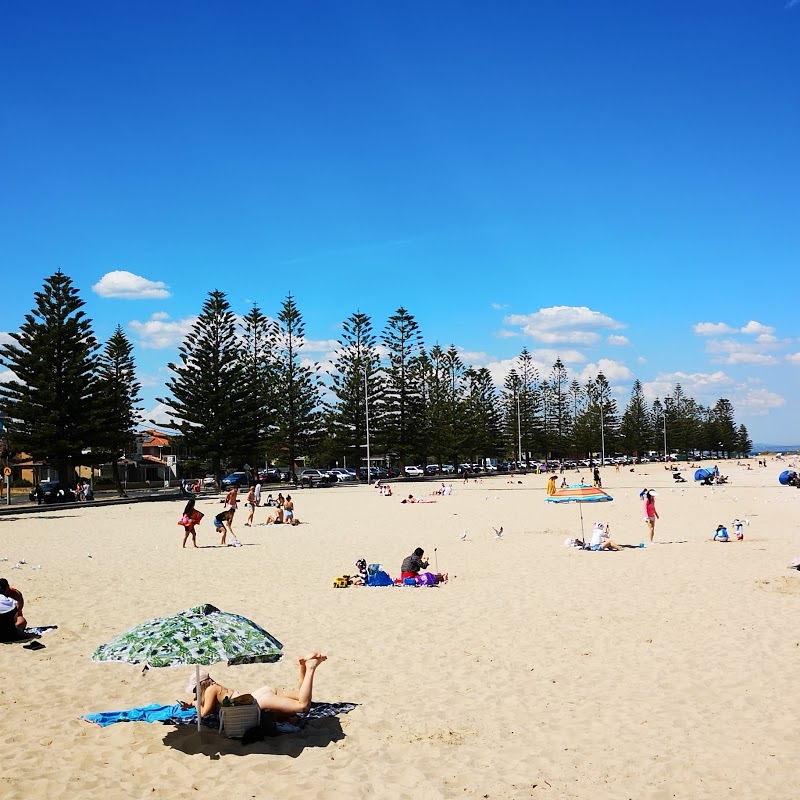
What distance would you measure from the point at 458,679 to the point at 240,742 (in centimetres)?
210

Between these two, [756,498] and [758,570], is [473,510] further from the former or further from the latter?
[758,570]

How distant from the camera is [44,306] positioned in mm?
39469

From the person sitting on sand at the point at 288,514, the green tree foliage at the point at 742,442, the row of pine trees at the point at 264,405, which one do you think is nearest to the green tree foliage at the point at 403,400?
the row of pine trees at the point at 264,405

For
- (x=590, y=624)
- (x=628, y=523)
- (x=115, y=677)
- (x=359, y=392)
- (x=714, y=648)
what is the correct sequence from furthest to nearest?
(x=359, y=392)
(x=628, y=523)
(x=590, y=624)
(x=714, y=648)
(x=115, y=677)

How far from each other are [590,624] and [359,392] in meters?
48.8

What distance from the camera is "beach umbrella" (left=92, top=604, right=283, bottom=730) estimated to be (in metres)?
4.55

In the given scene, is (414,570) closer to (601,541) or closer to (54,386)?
(601,541)

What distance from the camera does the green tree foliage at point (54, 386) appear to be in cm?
3788

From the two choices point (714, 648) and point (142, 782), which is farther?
point (714, 648)

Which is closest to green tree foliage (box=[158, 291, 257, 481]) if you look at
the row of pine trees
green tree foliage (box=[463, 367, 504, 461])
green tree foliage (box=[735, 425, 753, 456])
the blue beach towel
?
the row of pine trees

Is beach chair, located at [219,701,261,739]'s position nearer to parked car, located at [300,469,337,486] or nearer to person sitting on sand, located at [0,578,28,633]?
person sitting on sand, located at [0,578,28,633]

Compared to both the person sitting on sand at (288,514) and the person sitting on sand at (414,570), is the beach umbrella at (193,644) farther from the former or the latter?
the person sitting on sand at (288,514)

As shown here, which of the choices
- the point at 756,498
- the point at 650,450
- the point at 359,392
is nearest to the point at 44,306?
the point at 359,392

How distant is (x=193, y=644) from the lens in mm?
4652
